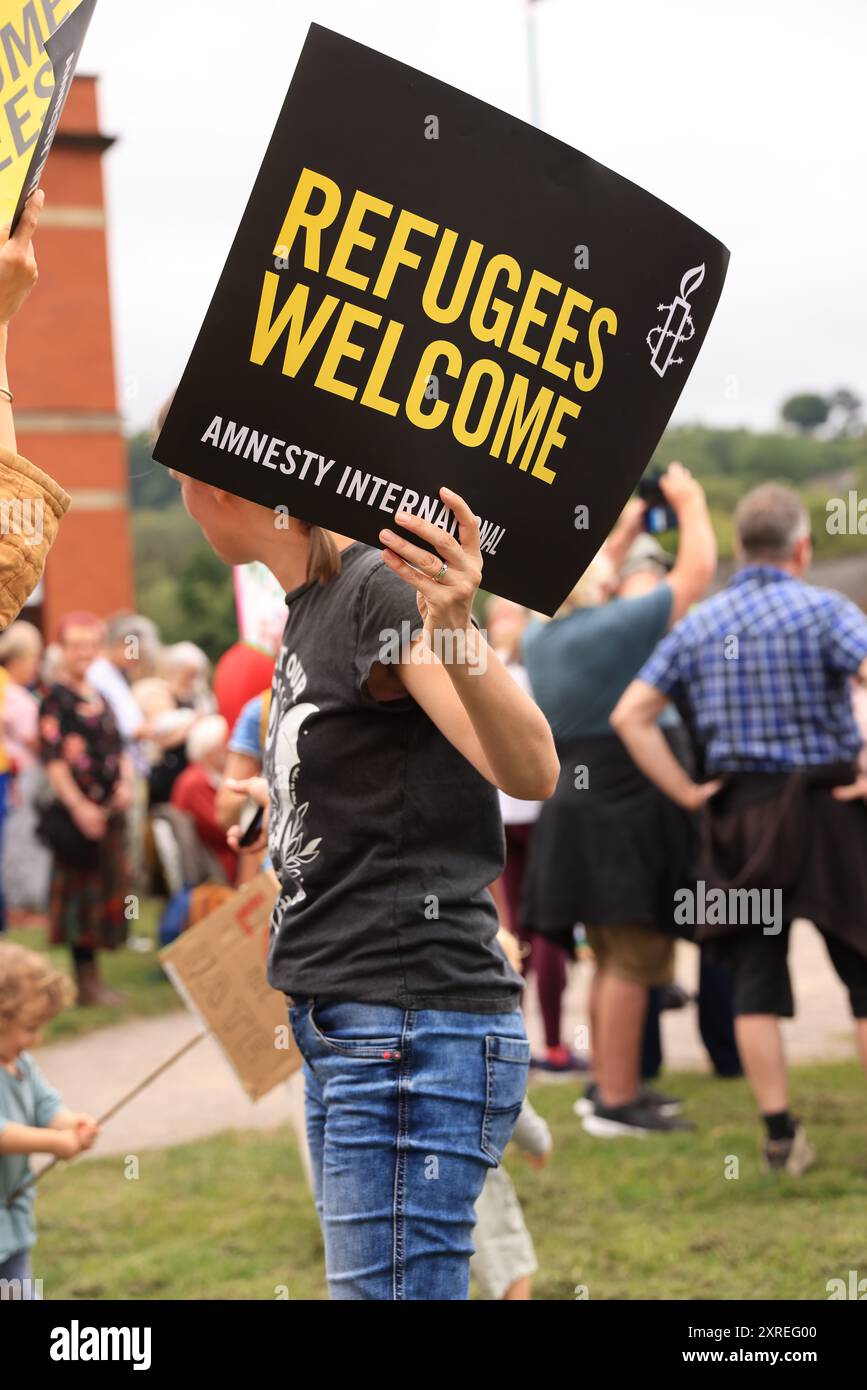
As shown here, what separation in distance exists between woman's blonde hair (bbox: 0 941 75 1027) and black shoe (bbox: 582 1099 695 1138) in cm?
258

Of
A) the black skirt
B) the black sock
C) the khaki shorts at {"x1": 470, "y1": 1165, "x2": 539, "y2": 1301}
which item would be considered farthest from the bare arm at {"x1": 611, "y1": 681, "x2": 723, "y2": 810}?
the khaki shorts at {"x1": 470, "y1": 1165, "x2": 539, "y2": 1301}

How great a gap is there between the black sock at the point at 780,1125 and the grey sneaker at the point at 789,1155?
1 cm

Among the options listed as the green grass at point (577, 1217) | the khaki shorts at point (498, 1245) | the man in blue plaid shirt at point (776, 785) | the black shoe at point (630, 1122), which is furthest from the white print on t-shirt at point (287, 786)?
the black shoe at point (630, 1122)

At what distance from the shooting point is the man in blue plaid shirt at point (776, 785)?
16.5 ft

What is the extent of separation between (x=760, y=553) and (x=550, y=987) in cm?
224

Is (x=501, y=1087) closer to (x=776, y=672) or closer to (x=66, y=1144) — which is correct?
(x=66, y=1144)

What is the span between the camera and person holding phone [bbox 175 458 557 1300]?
90.6 inches

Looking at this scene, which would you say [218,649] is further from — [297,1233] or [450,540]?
[450,540]

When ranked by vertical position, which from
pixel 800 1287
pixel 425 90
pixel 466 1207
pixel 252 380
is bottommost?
pixel 800 1287

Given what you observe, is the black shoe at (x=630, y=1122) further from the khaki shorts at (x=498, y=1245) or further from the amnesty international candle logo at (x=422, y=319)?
the amnesty international candle logo at (x=422, y=319)

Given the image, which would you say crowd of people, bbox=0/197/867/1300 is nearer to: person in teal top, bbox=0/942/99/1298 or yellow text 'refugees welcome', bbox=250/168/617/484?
person in teal top, bbox=0/942/99/1298

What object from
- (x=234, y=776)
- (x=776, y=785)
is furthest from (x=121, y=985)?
(x=234, y=776)

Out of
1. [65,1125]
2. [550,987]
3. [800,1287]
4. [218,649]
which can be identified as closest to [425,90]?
[65,1125]

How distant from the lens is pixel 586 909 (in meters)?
5.78
